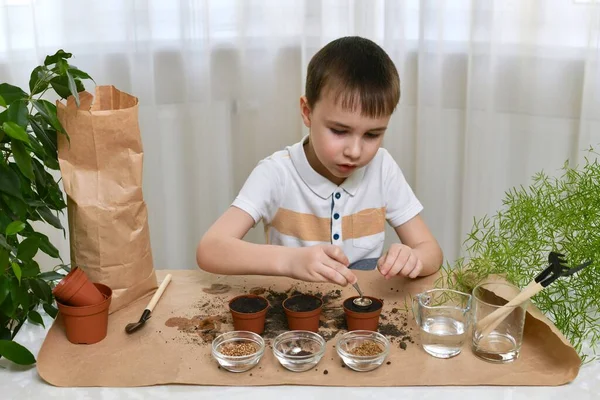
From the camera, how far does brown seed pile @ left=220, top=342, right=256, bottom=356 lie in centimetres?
110

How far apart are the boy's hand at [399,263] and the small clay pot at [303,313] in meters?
0.18

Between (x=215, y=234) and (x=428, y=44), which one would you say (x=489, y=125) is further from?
(x=215, y=234)

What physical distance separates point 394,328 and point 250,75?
3.59ft

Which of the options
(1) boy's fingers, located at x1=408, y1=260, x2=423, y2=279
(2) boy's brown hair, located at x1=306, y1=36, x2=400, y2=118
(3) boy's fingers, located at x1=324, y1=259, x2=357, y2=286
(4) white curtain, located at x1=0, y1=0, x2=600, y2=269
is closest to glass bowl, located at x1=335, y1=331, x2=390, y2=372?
(3) boy's fingers, located at x1=324, y1=259, x2=357, y2=286

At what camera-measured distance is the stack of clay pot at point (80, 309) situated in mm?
1170

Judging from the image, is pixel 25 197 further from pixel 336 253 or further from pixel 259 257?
pixel 336 253

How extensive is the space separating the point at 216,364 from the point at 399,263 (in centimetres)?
42

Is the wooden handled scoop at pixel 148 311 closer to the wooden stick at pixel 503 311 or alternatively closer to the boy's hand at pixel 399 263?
the boy's hand at pixel 399 263

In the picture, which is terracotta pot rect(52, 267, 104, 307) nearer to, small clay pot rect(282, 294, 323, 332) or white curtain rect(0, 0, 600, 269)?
small clay pot rect(282, 294, 323, 332)

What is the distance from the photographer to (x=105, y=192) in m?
1.25

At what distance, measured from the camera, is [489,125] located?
2.07 metres

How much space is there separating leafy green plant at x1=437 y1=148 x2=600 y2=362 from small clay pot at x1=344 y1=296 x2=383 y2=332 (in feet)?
A: 0.61

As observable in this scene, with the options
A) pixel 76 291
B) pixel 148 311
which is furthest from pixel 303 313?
pixel 76 291

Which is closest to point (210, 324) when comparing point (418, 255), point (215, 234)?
point (215, 234)
